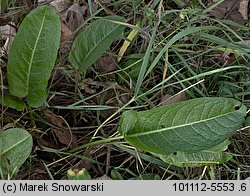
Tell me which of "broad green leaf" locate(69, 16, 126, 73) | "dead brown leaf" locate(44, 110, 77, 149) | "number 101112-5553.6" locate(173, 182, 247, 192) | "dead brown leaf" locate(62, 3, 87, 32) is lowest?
"number 101112-5553.6" locate(173, 182, 247, 192)

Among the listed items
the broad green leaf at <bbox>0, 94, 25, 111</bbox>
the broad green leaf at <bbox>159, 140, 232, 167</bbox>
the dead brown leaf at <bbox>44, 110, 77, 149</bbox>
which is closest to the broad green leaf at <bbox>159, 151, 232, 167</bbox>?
the broad green leaf at <bbox>159, 140, 232, 167</bbox>

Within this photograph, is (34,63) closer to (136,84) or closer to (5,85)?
(5,85)

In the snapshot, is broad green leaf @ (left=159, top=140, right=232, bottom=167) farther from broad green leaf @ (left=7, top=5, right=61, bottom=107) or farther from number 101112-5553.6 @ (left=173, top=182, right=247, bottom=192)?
broad green leaf @ (left=7, top=5, right=61, bottom=107)

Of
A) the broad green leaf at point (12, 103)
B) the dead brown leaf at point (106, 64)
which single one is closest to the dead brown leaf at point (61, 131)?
the broad green leaf at point (12, 103)

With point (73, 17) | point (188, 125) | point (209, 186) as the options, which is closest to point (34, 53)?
point (73, 17)

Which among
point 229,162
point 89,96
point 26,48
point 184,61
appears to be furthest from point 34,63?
point 229,162

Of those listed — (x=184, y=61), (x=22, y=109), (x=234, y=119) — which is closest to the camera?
(x=234, y=119)

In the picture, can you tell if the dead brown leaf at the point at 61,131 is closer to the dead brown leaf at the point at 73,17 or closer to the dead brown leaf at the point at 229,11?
the dead brown leaf at the point at 73,17

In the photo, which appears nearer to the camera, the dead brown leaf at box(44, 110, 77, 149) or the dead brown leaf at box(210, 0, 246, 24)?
the dead brown leaf at box(44, 110, 77, 149)
